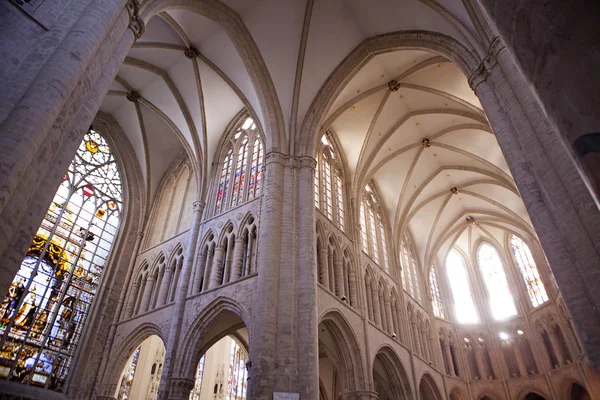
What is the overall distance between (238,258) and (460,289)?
1760cm

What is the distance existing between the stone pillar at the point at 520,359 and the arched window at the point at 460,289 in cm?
252

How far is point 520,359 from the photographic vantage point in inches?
814

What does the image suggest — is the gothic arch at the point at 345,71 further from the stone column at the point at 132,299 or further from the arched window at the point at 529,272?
the arched window at the point at 529,272

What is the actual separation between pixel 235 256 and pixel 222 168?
16.4 ft

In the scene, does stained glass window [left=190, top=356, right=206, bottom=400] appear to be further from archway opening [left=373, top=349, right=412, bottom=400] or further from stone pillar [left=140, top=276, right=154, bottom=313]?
archway opening [left=373, top=349, right=412, bottom=400]

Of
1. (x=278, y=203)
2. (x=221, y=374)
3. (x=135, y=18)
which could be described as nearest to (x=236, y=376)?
(x=221, y=374)

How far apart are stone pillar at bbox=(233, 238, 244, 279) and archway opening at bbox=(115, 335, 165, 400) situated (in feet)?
21.1

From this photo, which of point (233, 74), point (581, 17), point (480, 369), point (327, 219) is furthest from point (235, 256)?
point (480, 369)

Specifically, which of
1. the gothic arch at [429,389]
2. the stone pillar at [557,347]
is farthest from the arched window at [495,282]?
the gothic arch at [429,389]

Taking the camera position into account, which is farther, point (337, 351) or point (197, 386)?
Result: point (197, 386)

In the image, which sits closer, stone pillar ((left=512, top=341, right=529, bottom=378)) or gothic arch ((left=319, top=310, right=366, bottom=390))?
gothic arch ((left=319, top=310, right=366, bottom=390))

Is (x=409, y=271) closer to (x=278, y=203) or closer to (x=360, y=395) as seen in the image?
(x=360, y=395)

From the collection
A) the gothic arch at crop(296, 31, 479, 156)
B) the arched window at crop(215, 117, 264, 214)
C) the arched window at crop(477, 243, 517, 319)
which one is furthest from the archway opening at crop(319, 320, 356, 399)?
the arched window at crop(477, 243, 517, 319)

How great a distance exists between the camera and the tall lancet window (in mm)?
11789
